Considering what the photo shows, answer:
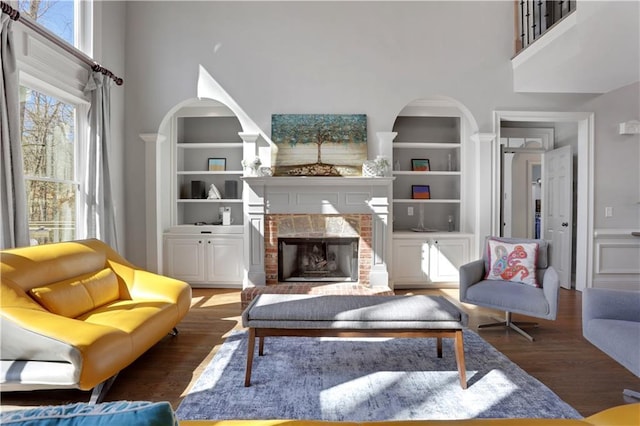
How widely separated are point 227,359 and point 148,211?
2.79 m

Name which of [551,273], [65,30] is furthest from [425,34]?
[65,30]

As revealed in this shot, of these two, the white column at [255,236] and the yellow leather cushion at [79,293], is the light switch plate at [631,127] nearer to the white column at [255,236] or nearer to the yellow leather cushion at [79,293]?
the white column at [255,236]

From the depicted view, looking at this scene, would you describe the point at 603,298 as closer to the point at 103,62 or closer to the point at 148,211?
the point at 148,211

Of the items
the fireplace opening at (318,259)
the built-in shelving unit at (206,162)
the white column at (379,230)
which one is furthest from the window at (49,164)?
the white column at (379,230)

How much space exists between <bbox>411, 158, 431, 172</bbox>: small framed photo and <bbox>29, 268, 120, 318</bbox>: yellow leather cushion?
4.14m

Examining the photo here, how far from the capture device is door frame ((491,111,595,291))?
4906mm

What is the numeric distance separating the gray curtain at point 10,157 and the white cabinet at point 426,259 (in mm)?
3963

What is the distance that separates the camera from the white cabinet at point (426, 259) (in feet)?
16.6

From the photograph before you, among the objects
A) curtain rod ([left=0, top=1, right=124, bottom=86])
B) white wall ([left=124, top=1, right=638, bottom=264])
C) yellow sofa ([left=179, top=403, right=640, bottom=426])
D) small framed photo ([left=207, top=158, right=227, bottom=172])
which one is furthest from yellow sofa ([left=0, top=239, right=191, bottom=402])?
small framed photo ([left=207, top=158, right=227, bottom=172])

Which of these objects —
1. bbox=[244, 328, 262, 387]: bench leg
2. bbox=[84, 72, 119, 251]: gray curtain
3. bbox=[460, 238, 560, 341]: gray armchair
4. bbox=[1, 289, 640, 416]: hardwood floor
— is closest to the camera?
bbox=[1, 289, 640, 416]: hardwood floor

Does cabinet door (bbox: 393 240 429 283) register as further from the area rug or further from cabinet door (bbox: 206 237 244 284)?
cabinet door (bbox: 206 237 244 284)

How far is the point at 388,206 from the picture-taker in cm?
488

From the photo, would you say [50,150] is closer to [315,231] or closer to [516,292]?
[315,231]

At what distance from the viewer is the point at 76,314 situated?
2.63m
